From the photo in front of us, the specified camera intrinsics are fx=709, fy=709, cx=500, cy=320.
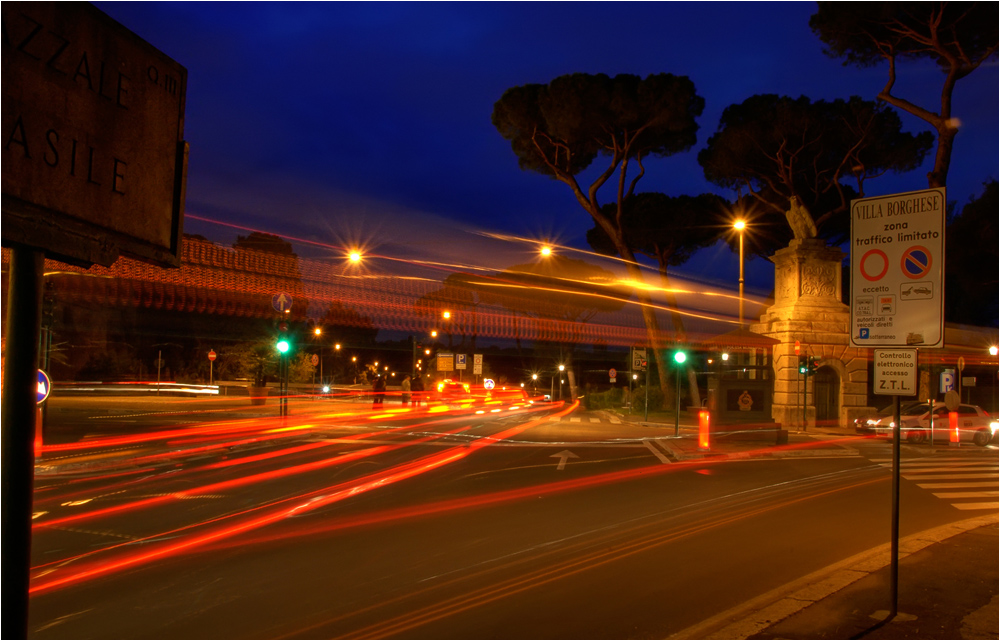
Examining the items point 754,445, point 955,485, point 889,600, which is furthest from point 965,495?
point 889,600

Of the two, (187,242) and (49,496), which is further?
(187,242)

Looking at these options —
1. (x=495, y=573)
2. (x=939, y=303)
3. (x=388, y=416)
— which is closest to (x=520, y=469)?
(x=495, y=573)

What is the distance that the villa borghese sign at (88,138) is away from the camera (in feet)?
9.08

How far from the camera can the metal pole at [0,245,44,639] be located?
260 centimetres

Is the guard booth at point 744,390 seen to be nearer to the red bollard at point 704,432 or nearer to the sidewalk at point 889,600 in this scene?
the red bollard at point 704,432

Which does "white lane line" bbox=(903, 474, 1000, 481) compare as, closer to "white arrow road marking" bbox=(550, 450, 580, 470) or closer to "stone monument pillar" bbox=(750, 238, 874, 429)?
"white arrow road marking" bbox=(550, 450, 580, 470)

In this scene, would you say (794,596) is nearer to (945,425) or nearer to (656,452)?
(656,452)

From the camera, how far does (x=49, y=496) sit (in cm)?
1075

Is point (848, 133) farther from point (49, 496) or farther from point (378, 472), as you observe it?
point (49, 496)

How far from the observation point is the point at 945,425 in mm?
23844

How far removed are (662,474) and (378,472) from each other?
18.4 feet

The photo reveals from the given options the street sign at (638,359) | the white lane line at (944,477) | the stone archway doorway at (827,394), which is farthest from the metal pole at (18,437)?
the stone archway doorway at (827,394)

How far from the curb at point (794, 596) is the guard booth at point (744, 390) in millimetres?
12865

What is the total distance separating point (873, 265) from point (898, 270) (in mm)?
190
